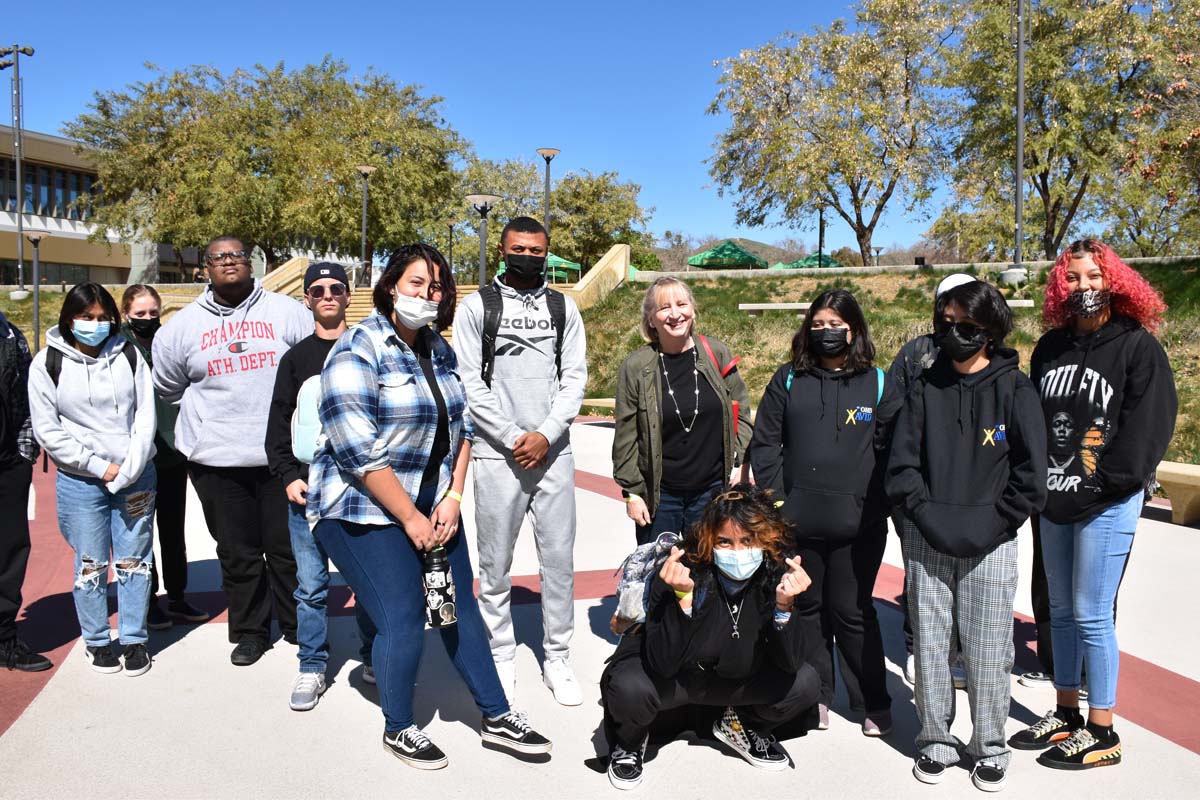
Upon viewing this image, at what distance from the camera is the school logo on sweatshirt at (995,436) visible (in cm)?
296

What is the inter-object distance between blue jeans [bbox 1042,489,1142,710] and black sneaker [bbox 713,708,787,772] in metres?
1.20

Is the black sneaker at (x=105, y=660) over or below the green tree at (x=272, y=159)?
below

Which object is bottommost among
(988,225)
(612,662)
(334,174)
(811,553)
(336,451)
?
(612,662)

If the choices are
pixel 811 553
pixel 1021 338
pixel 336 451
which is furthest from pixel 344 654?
pixel 1021 338

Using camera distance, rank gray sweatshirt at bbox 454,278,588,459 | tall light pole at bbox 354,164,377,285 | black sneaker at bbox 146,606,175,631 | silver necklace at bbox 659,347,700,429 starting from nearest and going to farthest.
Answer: gray sweatshirt at bbox 454,278,588,459
silver necklace at bbox 659,347,700,429
black sneaker at bbox 146,606,175,631
tall light pole at bbox 354,164,377,285

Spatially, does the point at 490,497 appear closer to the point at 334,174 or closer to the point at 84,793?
the point at 84,793

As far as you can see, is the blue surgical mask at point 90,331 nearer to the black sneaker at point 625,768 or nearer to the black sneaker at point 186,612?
the black sneaker at point 186,612

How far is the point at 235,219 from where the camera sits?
34375mm

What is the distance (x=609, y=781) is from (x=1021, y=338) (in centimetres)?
1591

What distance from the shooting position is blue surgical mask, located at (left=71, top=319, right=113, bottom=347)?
157 inches

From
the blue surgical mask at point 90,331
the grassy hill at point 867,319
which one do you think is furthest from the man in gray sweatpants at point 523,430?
the grassy hill at point 867,319

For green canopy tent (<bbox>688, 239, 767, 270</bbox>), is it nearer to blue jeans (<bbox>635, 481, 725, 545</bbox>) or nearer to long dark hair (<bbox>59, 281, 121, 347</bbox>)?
blue jeans (<bbox>635, 481, 725, 545</bbox>)

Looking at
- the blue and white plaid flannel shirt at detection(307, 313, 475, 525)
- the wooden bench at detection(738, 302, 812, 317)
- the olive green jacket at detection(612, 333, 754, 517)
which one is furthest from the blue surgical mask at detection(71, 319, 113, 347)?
the wooden bench at detection(738, 302, 812, 317)

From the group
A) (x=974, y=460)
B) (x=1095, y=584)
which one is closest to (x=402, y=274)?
(x=974, y=460)
